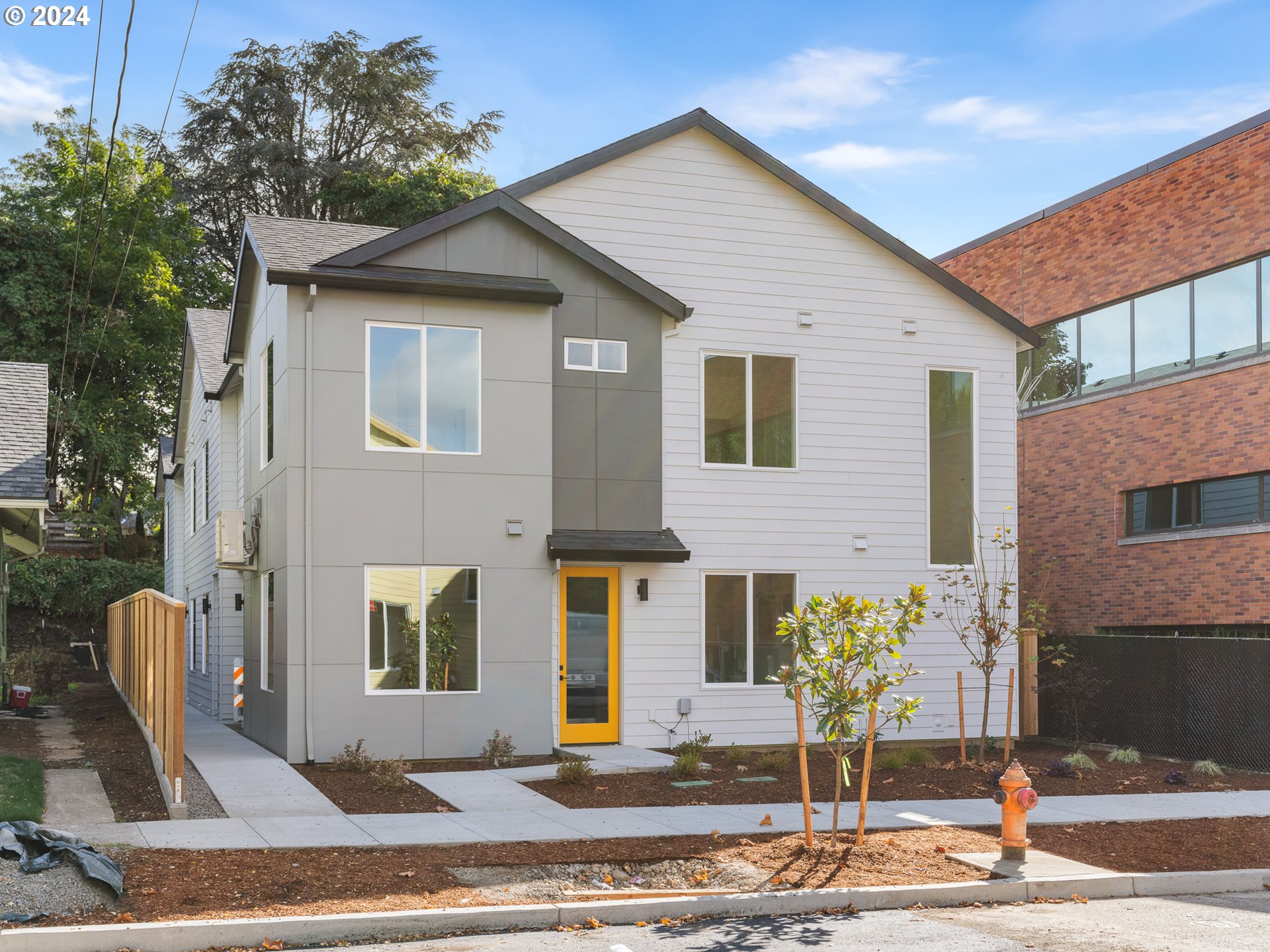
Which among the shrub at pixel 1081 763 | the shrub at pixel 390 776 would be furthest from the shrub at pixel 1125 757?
the shrub at pixel 390 776

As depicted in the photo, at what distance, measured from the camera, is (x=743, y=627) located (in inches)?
667

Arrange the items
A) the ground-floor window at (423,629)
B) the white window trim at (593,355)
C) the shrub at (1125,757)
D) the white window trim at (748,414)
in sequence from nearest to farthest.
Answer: the ground-floor window at (423,629)
the shrub at (1125,757)
the white window trim at (593,355)
the white window trim at (748,414)

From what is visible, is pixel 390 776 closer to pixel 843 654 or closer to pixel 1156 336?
pixel 843 654

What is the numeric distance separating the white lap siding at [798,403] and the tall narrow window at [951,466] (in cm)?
19

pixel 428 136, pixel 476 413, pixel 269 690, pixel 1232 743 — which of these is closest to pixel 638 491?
pixel 476 413

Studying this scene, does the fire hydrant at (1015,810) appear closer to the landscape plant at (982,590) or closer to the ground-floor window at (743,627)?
Answer: the landscape plant at (982,590)

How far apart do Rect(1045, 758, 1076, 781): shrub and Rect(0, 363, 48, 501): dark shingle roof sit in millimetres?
13656

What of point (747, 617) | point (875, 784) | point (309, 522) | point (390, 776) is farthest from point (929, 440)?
point (390, 776)

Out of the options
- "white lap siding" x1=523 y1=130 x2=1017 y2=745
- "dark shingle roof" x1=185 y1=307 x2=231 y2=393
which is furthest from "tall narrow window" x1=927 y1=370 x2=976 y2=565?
"dark shingle roof" x1=185 y1=307 x2=231 y2=393

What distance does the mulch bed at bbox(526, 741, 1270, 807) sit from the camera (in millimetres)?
12508

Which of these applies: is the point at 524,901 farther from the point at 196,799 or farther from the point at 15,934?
the point at 196,799

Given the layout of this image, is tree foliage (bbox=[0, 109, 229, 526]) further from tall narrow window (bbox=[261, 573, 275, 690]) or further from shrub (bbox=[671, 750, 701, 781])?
shrub (bbox=[671, 750, 701, 781])

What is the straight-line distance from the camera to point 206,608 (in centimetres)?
2459

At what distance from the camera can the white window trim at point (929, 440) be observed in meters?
17.9
